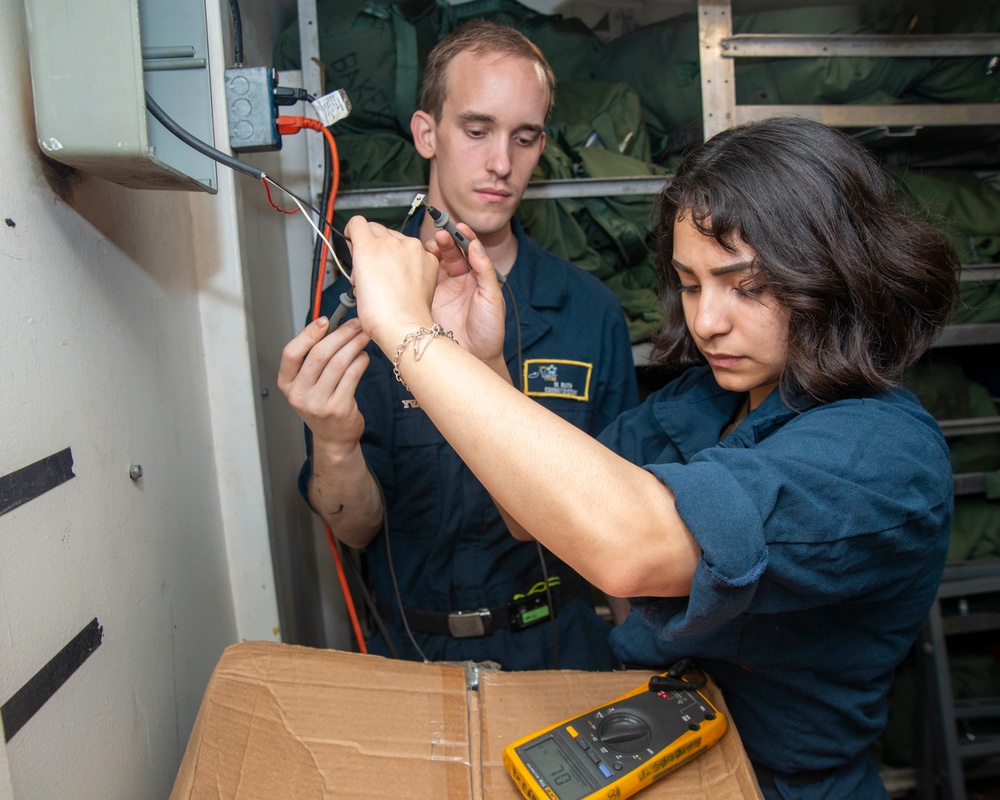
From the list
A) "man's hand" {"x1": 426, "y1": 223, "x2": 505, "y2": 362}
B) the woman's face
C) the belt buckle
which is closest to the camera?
the woman's face

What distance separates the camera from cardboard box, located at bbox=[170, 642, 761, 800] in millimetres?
670

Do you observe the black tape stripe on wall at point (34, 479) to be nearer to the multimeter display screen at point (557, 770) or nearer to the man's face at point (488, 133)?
the multimeter display screen at point (557, 770)

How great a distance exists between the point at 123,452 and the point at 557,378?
2.79 ft

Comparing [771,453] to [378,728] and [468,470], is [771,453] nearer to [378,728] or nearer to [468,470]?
[378,728]

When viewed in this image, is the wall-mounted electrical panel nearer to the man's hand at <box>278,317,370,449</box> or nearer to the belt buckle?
the man's hand at <box>278,317,370,449</box>

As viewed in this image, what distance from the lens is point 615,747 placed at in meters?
0.69

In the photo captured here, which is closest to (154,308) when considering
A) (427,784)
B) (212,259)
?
(212,259)

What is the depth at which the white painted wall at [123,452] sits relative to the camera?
0.62 metres

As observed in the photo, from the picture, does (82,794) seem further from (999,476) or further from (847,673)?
(999,476)

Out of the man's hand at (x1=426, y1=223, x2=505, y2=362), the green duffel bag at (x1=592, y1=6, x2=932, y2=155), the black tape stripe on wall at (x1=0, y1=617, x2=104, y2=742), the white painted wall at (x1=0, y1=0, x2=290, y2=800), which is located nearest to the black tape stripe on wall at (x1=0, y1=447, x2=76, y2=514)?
the white painted wall at (x1=0, y1=0, x2=290, y2=800)

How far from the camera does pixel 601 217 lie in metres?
1.87

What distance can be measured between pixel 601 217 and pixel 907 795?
1.94 meters

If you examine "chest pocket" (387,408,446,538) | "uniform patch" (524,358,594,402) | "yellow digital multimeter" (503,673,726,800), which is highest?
"uniform patch" (524,358,594,402)

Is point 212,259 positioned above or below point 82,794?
above
